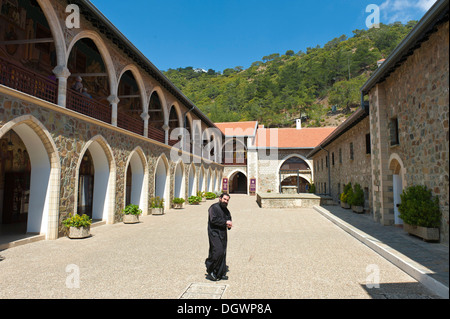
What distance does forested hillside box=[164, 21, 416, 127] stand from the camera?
2665 inches

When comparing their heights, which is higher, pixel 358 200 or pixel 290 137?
pixel 290 137

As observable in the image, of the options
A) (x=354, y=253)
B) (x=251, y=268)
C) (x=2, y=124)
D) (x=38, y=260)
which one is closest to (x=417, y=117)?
(x=354, y=253)

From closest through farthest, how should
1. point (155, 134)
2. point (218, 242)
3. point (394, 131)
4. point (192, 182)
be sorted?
point (218, 242) < point (394, 131) < point (155, 134) < point (192, 182)

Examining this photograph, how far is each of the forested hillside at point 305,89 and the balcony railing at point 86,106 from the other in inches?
1902

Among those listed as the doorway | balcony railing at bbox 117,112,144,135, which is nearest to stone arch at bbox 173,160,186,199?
balcony railing at bbox 117,112,144,135

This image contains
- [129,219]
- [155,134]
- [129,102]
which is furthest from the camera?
[129,102]

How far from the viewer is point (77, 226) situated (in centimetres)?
819

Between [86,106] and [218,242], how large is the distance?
8068 millimetres

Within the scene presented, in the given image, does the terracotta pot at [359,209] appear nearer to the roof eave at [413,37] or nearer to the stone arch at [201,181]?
the roof eave at [413,37]

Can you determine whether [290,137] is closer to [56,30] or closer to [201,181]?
[201,181]

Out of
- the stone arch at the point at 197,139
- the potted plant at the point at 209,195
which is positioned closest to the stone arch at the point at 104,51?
the stone arch at the point at 197,139

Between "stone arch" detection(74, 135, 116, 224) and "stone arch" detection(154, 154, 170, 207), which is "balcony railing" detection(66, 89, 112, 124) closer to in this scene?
"stone arch" detection(74, 135, 116, 224)

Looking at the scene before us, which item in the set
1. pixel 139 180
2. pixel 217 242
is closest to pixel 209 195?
pixel 139 180
